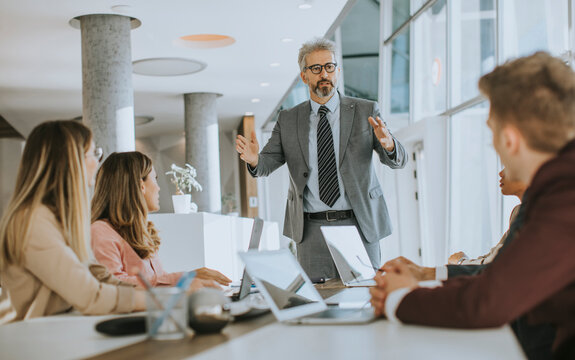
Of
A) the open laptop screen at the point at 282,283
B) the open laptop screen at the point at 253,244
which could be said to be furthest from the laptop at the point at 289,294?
the open laptop screen at the point at 253,244

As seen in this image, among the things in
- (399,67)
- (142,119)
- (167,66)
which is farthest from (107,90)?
(142,119)

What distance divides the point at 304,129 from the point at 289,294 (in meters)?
1.72

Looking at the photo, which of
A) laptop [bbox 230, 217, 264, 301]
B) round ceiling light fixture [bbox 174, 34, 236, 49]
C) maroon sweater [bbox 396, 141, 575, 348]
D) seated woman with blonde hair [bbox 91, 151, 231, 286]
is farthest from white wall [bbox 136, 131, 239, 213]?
maroon sweater [bbox 396, 141, 575, 348]

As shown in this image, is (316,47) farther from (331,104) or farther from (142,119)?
(142,119)

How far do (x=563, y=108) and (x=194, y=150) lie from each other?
382 inches

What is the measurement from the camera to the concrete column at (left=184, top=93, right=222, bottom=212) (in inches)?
418

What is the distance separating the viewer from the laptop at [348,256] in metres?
2.26

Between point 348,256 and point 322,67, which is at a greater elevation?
point 322,67

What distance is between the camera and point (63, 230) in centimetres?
168

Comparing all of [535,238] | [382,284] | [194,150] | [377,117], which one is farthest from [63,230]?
[194,150]

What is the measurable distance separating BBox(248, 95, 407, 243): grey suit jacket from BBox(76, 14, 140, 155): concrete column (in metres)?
2.92

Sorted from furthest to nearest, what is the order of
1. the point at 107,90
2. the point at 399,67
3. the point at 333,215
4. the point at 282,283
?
the point at 399,67, the point at 107,90, the point at 333,215, the point at 282,283

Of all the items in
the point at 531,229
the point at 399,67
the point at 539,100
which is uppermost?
the point at 399,67

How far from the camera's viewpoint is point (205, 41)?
7.76 m
